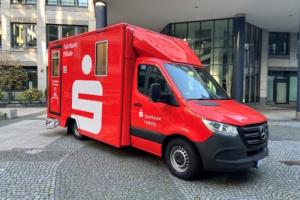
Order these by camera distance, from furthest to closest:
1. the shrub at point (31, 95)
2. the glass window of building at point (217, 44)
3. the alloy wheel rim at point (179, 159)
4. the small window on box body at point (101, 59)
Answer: the shrub at point (31, 95) < the glass window of building at point (217, 44) < the small window on box body at point (101, 59) < the alloy wheel rim at point (179, 159)

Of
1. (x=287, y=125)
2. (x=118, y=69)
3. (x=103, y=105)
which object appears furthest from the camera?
(x=287, y=125)

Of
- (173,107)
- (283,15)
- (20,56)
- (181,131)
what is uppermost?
(283,15)

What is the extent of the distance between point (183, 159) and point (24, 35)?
23.9 metres

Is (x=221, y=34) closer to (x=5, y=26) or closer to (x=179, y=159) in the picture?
(x=179, y=159)

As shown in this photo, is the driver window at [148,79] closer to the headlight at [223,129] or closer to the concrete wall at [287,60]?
the headlight at [223,129]

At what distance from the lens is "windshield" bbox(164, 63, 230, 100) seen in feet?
15.6

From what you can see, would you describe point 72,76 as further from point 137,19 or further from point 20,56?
point 20,56

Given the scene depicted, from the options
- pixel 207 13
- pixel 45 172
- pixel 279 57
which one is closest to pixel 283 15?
pixel 207 13

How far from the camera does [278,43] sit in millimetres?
22438

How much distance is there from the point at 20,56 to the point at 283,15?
21.9 metres

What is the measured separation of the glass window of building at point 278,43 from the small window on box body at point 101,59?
20456 millimetres

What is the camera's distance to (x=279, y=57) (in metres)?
22.5

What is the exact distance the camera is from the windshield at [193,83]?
4.75 meters

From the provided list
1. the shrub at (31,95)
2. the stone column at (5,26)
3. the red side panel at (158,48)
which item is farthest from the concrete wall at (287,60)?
the stone column at (5,26)
